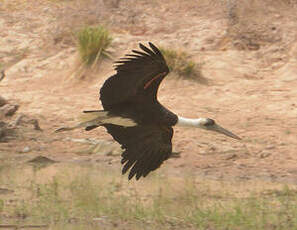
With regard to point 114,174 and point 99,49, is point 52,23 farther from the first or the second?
point 114,174

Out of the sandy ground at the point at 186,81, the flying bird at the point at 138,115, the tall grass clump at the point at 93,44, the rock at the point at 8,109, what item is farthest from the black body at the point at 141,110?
the tall grass clump at the point at 93,44

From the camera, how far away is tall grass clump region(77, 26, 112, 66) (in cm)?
1043

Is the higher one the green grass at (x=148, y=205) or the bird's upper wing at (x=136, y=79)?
the bird's upper wing at (x=136, y=79)

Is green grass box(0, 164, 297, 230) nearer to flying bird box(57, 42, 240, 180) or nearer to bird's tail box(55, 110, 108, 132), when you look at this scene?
flying bird box(57, 42, 240, 180)

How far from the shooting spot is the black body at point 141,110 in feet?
17.4

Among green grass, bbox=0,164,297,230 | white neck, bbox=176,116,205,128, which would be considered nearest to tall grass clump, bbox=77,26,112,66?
green grass, bbox=0,164,297,230

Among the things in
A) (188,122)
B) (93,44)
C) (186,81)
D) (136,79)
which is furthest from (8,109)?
(136,79)

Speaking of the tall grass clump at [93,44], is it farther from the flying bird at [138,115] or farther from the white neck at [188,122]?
the flying bird at [138,115]

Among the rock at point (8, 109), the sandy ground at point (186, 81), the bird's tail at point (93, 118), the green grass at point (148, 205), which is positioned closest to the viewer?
the green grass at point (148, 205)

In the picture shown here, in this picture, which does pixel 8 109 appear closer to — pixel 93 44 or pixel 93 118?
pixel 93 44

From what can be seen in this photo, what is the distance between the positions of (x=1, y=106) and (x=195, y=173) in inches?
109

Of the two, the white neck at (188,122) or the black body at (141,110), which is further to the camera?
the white neck at (188,122)

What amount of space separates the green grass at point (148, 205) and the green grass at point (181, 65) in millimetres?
3051

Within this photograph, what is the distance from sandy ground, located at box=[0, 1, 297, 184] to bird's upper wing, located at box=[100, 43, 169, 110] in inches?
83.5
